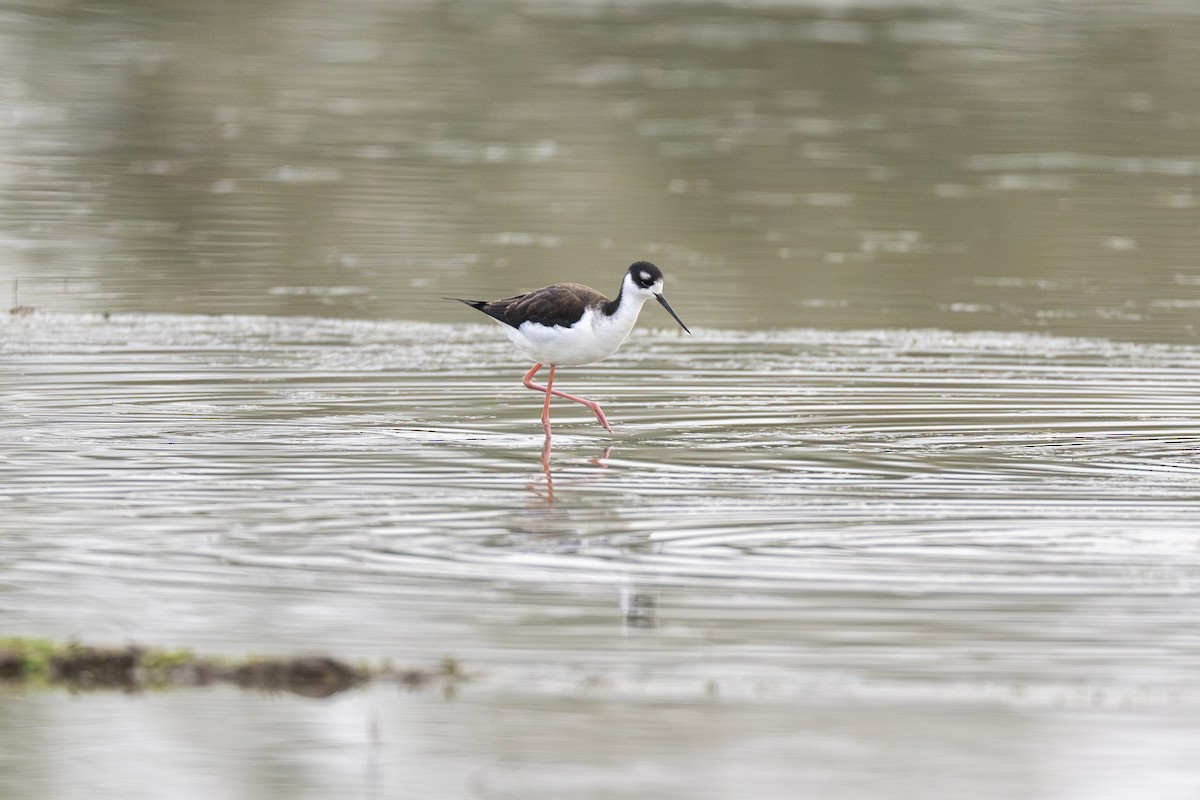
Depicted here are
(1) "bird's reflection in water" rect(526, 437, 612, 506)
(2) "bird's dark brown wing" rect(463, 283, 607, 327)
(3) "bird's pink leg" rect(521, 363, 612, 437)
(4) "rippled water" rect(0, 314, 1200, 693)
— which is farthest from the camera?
(2) "bird's dark brown wing" rect(463, 283, 607, 327)

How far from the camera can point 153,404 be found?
12672 millimetres

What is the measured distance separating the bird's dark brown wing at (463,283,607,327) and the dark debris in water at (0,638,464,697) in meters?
6.01

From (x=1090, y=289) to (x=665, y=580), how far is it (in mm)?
11285

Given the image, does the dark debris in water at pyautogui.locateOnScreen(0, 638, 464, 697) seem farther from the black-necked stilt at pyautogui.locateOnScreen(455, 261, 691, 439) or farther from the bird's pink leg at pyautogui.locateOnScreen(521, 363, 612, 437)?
the black-necked stilt at pyautogui.locateOnScreen(455, 261, 691, 439)

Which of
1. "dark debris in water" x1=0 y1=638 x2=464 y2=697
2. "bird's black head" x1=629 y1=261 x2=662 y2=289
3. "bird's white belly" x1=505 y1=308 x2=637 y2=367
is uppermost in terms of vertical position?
"dark debris in water" x1=0 y1=638 x2=464 y2=697

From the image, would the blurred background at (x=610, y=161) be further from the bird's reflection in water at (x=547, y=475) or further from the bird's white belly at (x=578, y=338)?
the bird's reflection in water at (x=547, y=475)

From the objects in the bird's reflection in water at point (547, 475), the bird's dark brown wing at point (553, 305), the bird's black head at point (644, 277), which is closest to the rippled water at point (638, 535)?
the bird's reflection in water at point (547, 475)

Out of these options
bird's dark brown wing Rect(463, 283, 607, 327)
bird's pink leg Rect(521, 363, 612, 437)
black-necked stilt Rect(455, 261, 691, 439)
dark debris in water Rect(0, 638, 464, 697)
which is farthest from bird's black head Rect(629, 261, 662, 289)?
dark debris in water Rect(0, 638, 464, 697)

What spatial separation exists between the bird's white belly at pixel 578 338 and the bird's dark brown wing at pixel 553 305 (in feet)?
0.17

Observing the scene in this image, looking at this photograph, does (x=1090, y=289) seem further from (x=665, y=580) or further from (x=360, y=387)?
(x=665, y=580)

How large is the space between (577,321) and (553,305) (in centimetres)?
25

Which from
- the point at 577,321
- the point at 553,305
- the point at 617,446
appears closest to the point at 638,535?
the point at 617,446

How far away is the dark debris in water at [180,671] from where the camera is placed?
22.2 ft

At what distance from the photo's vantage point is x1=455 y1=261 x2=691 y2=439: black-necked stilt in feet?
41.4
